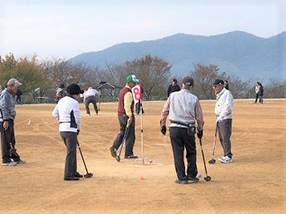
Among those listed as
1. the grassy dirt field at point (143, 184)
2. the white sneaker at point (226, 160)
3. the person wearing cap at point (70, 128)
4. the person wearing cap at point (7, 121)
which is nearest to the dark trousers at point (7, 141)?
the person wearing cap at point (7, 121)

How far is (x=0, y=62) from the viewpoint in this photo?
64.1m

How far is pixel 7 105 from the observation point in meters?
12.1

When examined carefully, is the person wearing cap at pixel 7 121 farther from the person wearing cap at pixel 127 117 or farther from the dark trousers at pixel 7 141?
the person wearing cap at pixel 127 117

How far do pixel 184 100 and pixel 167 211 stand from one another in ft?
8.99

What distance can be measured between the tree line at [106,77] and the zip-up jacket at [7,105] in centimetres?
4583

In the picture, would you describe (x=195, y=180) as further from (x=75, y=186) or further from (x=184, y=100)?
(x=75, y=186)

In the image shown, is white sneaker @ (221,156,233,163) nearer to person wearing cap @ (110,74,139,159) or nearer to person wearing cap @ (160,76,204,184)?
person wearing cap @ (110,74,139,159)

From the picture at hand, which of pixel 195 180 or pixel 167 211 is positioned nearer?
pixel 167 211

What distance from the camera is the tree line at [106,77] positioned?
63.5 m

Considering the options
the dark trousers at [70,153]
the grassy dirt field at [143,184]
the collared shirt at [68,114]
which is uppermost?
the collared shirt at [68,114]

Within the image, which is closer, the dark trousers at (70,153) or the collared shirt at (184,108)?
the collared shirt at (184,108)

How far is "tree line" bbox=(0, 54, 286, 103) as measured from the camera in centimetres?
6354

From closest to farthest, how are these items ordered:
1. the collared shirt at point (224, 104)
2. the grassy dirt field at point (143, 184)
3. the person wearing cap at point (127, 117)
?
the grassy dirt field at point (143, 184), the collared shirt at point (224, 104), the person wearing cap at point (127, 117)

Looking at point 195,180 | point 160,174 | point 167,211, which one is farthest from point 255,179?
point 167,211
